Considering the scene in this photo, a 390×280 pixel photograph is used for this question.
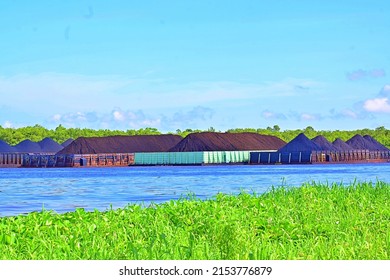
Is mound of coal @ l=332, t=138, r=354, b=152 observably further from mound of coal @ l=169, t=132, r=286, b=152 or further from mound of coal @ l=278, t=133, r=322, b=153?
mound of coal @ l=169, t=132, r=286, b=152

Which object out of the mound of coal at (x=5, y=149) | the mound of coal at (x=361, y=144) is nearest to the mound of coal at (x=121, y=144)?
the mound of coal at (x=5, y=149)

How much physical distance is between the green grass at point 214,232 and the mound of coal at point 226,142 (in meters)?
118

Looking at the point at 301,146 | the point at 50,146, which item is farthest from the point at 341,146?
the point at 50,146

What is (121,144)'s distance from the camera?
136 meters

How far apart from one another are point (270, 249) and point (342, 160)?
393 ft

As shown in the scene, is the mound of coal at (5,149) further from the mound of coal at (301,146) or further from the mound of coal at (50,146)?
the mound of coal at (301,146)

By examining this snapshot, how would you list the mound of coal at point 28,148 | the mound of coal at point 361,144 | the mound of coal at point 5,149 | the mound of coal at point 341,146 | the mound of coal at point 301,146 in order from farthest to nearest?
1. the mound of coal at point 361,144
2. the mound of coal at point 28,148
3. the mound of coal at point 341,146
4. the mound of coal at point 5,149
5. the mound of coal at point 301,146

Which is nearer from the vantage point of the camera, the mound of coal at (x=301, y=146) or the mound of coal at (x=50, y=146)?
the mound of coal at (x=301, y=146)

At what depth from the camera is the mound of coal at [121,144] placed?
421 feet

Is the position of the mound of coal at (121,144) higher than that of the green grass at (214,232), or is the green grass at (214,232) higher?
the mound of coal at (121,144)

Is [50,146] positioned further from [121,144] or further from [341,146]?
[341,146]

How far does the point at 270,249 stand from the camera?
11.1 m

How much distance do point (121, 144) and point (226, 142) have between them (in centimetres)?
1830
